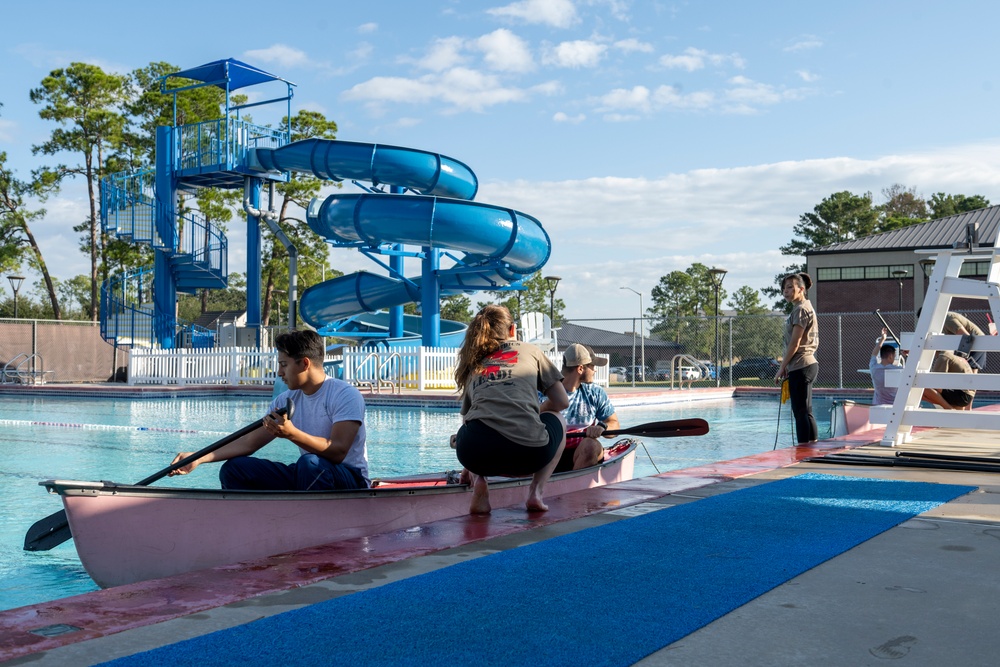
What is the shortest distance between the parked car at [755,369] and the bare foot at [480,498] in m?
29.1

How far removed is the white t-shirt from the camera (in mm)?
4738

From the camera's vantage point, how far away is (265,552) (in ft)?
13.9

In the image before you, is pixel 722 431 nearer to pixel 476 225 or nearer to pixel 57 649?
pixel 476 225

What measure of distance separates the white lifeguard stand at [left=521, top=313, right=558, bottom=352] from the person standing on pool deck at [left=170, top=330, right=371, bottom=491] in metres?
20.4

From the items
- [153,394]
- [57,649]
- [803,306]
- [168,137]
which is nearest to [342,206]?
[153,394]

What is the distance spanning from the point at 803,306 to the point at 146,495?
6.46 m

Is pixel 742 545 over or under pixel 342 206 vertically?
under

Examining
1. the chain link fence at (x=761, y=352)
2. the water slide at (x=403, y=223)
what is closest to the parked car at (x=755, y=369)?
the chain link fence at (x=761, y=352)

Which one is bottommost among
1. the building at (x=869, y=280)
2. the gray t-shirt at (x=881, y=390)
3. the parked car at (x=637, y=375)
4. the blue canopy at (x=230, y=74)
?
the parked car at (x=637, y=375)

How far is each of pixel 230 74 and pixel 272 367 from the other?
430 inches

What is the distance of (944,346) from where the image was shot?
755cm

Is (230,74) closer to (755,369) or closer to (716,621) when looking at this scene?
(755,369)

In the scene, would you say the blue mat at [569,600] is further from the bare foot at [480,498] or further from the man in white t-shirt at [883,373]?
the man in white t-shirt at [883,373]

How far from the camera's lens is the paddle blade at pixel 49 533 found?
4157 millimetres
